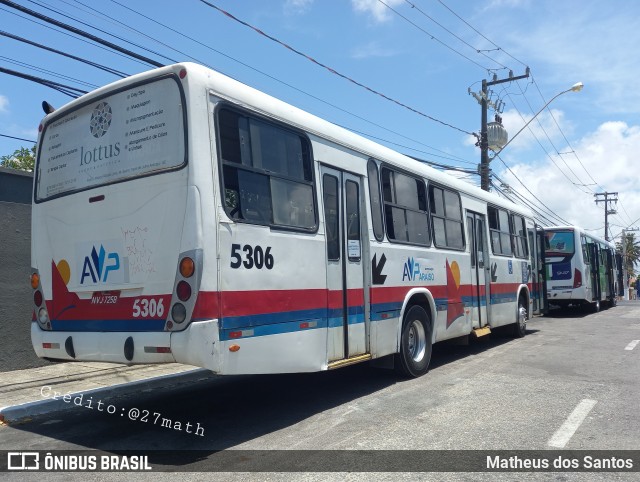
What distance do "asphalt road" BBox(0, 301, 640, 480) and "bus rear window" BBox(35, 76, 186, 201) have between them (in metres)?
2.61

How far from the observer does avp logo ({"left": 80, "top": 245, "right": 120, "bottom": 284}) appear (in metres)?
5.48

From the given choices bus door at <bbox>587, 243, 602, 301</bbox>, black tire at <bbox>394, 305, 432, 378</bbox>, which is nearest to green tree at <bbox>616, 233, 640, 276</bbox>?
bus door at <bbox>587, 243, 602, 301</bbox>

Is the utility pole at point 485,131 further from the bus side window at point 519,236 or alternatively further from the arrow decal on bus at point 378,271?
the arrow decal on bus at point 378,271

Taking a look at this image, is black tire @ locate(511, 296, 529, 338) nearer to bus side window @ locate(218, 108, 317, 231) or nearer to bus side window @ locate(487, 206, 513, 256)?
bus side window @ locate(487, 206, 513, 256)

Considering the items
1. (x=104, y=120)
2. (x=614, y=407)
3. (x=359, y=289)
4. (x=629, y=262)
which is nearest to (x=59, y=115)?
(x=104, y=120)

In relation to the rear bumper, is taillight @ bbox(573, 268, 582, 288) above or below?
above

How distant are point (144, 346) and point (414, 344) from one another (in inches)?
185

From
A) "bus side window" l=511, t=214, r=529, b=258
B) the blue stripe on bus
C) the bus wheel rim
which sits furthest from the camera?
"bus side window" l=511, t=214, r=529, b=258

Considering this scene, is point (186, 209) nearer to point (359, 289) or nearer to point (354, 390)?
point (359, 289)

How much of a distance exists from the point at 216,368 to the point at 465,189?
7.21 m

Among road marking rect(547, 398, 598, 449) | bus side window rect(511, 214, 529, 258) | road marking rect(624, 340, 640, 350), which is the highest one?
bus side window rect(511, 214, 529, 258)

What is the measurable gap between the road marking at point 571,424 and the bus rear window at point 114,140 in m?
4.28

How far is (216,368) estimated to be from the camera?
4906mm

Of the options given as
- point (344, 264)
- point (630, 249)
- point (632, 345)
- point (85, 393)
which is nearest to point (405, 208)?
point (344, 264)
